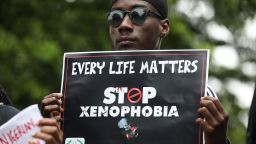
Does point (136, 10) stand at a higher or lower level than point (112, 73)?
higher

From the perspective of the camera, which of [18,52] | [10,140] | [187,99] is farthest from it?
[18,52]

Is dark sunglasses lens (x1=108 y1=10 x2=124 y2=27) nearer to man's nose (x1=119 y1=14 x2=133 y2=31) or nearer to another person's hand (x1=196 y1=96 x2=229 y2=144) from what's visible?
man's nose (x1=119 y1=14 x2=133 y2=31)

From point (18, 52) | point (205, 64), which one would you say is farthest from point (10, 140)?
point (18, 52)

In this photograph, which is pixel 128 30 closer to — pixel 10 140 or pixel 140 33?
pixel 140 33

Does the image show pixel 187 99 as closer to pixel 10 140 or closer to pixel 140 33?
pixel 140 33

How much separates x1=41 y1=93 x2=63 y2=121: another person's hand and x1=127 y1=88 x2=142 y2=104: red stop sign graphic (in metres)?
0.41

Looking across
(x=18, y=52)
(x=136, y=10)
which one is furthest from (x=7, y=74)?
(x=136, y=10)

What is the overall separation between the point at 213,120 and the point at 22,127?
3.57 feet

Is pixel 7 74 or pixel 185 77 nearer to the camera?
pixel 185 77

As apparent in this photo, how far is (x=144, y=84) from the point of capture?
19.0ft

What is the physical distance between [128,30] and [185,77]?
0.64 meters

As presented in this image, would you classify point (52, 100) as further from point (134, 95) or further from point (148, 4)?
point (148, 4)

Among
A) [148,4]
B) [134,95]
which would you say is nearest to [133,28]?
[148,4]

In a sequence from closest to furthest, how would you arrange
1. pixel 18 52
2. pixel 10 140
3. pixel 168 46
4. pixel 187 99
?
pixel 10 140 → pixel 187 99 → pixel 18 52 → pixel 168 46
